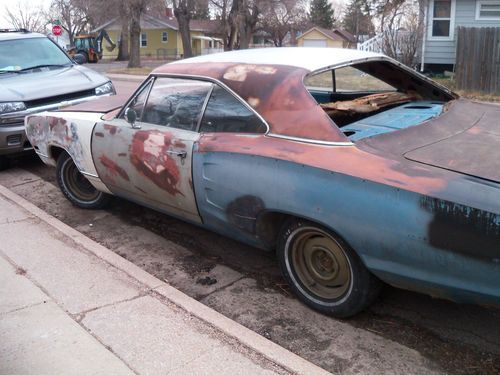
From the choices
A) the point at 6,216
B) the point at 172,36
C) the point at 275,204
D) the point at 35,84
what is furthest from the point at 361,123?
the point at 172,36

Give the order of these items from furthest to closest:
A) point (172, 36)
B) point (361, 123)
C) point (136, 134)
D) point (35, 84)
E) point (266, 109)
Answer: point (172, 36) → point (35, 84) → point (136, 134) → point (361, 123) → point (266, 109)

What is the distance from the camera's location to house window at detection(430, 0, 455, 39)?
19531mm

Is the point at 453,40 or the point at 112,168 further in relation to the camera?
the point at 453,40

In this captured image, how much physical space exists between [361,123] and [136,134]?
180 centimetres

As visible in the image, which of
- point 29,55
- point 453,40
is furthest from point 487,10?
point 29,55

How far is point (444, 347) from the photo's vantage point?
303 cm

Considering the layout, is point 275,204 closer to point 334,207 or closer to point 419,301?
point 334,207

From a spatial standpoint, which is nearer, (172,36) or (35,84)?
(35,84)

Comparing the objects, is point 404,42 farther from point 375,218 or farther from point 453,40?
point 375,218

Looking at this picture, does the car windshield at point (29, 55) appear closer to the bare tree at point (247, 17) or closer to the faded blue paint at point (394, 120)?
the faded blue paint at point (394, 120)

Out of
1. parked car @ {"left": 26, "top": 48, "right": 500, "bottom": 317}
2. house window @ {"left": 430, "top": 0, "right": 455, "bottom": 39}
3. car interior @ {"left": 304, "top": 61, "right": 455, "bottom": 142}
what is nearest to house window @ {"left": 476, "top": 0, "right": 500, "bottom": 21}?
house window @ {"left": 430, "top": 0, "right": 455, "bottom": 39}

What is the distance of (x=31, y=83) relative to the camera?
7.18m

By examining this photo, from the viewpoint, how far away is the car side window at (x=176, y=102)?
13.0ft

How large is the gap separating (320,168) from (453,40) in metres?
18.7
